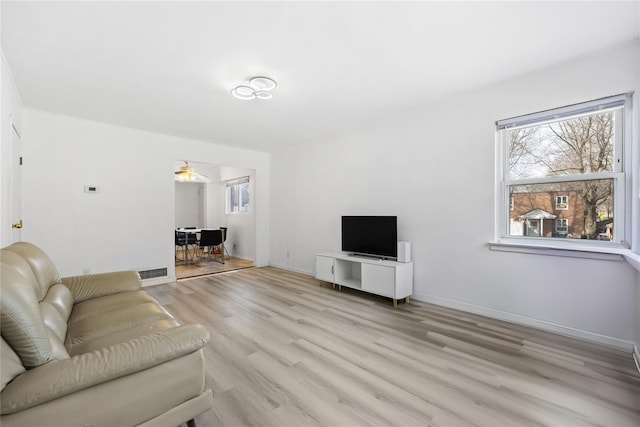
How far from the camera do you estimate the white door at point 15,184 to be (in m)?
2.97

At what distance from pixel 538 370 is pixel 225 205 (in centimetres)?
742

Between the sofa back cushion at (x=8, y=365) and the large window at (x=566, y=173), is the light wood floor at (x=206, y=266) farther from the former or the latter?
the large window at (x=566, y=173)

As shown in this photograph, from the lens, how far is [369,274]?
3.78 metres

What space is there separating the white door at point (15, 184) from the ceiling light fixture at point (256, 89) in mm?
2364

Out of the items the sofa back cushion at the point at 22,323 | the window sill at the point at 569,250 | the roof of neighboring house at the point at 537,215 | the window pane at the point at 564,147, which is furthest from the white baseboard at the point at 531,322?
the sofa back cushion at the point at 22,323

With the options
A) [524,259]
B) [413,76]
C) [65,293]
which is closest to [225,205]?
[65,293]

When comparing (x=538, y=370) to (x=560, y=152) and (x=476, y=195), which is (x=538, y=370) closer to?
(x=476, y=195)

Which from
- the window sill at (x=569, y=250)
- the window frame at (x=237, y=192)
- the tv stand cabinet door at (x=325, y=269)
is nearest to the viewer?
the window sill at (x=569, y=250)

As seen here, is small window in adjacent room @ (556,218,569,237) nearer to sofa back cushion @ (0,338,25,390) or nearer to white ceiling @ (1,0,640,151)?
white ceiling @ (1,0,640,151)

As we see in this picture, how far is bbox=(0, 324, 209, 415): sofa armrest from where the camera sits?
0.96 meters

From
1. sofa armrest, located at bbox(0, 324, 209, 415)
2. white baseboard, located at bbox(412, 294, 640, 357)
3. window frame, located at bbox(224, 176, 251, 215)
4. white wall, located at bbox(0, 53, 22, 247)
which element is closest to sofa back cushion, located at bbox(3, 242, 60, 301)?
white wall, located at bbox(0, 53, 22, 247)

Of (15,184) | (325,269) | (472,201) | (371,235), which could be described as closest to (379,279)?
(371,235)

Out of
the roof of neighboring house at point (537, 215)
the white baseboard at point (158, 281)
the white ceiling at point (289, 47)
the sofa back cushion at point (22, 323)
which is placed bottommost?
the white baseboard at point (158, 281)

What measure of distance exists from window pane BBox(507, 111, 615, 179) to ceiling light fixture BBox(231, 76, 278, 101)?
2678 mm
